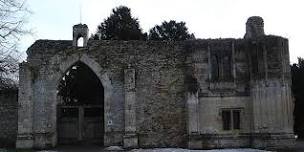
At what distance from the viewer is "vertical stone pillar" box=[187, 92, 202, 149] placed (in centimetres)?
2148

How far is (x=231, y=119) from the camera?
72.4 ft

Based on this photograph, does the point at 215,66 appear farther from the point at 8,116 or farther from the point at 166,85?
the point at 8,116

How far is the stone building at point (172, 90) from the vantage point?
21.3 m

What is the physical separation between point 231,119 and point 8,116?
11.4 metres

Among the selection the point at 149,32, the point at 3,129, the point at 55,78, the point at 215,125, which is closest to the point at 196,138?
the point at 215,125

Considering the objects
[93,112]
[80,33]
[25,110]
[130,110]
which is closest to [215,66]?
[130,110]

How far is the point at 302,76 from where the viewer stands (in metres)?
27.9

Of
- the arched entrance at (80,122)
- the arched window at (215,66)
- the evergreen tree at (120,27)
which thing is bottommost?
the arched entrance at (80,122)

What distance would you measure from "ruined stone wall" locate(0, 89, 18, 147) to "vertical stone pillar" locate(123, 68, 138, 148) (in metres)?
5.89

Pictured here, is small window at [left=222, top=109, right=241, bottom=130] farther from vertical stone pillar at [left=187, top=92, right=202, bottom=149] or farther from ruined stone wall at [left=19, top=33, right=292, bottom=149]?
vertical stone pillar at [left=187, top=92, right=202, bottom=149]

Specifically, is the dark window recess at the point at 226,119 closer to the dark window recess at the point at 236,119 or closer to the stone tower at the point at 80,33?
the dark window recess at the point at 236,119

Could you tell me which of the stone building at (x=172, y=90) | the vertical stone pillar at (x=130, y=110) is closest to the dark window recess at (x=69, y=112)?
the stone building at (x=172, y=90)

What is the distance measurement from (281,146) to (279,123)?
3.48 feet

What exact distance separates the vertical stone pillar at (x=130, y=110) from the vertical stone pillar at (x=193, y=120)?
2680 millimetres
